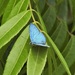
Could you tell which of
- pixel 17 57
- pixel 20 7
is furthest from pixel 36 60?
pixel 20 7

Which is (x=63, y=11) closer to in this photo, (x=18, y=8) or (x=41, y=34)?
(x=18, y=8)

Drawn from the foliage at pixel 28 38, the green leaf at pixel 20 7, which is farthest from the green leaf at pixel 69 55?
the green leaf at pixel 20 7

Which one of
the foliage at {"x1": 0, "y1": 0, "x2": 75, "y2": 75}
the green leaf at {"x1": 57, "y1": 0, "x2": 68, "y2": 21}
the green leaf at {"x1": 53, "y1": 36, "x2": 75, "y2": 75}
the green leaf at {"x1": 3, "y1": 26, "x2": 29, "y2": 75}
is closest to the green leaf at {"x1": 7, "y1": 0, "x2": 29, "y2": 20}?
the foliage at {"x1": 0, "y1": 0, "x2": 75, "y2": 75}

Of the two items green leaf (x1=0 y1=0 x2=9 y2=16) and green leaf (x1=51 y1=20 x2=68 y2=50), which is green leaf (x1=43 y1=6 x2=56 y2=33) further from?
green leaf (x1=0 y1=0 x2=9 y2=16)

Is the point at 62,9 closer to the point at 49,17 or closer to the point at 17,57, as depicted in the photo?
the point at 49,17

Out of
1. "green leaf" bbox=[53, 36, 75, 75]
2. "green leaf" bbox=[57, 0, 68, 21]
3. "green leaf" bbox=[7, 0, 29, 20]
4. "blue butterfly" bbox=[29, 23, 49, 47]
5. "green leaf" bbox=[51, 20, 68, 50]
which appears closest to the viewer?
"blue butterfly" bbox=[29, 23, 49, 47]

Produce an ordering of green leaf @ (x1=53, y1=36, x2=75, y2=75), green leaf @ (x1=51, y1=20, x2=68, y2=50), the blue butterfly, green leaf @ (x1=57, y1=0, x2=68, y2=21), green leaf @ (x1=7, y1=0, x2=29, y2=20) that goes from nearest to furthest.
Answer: the blue butterfly → green leaf @ (x1=7, y1=0, x2=29, y2=20) → green leaf @ (x1=53, y1=36, x2=75, y2=75) → green leaf @ (x1=51, y1=20, x2=68, y2=50) → green leaf @ (x1=57, y1=0, x2=68, y2=21)
